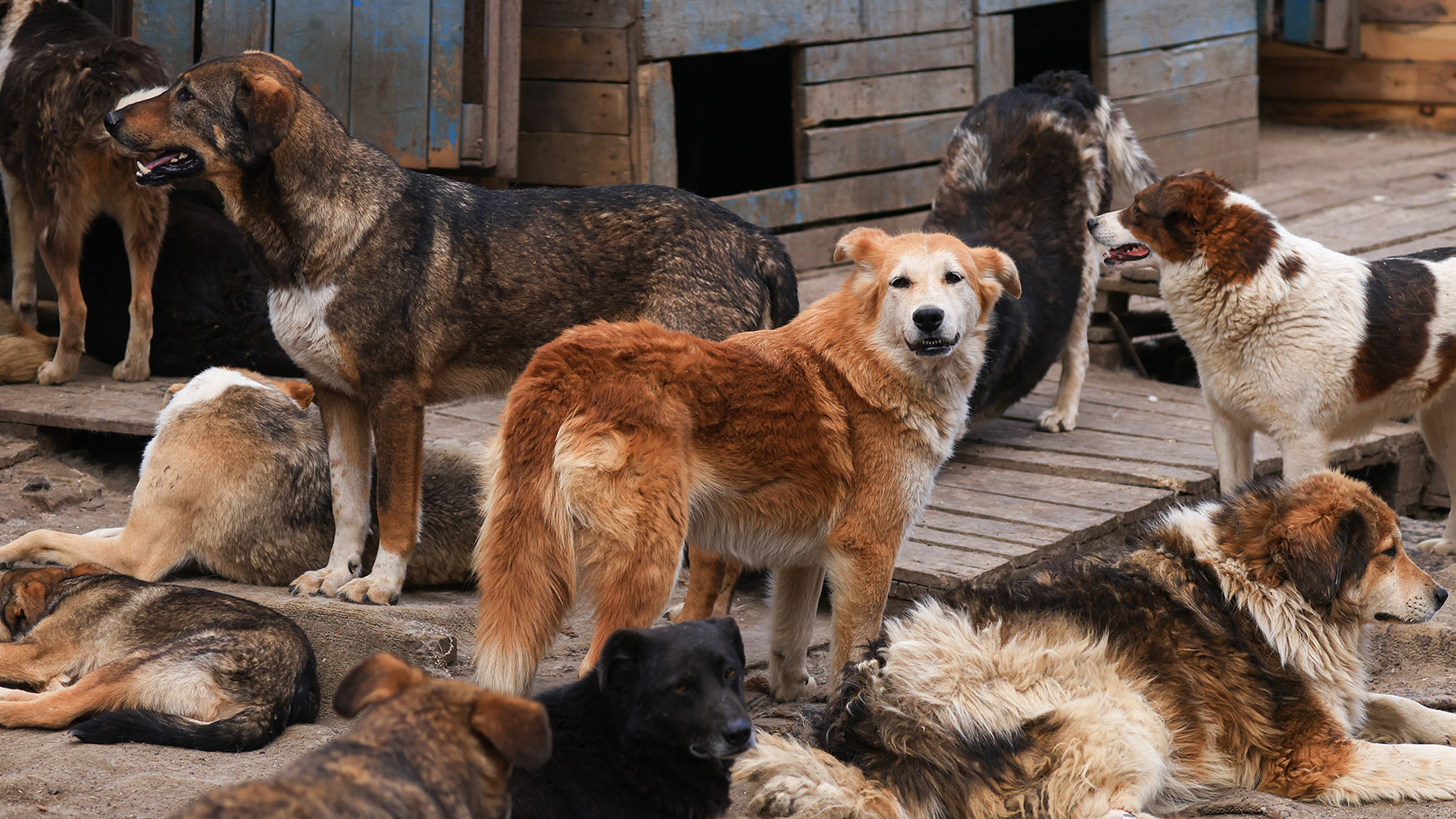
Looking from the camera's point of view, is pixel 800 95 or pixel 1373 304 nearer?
pixel 1373 304

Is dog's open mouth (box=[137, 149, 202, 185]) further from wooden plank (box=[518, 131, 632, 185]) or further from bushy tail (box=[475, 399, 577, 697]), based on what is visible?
wooden plank (box=[518, 131, 632, 185])

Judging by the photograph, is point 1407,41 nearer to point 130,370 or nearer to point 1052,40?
point 1052,40

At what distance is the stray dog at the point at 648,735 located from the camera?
326 cm

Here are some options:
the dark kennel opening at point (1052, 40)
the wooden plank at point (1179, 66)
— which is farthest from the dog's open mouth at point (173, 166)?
the dark kennel opening at point (1052, 40)

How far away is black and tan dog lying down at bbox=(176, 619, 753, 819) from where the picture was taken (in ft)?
9.00

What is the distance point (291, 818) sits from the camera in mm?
2613

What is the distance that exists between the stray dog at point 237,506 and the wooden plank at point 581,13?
12.6ft

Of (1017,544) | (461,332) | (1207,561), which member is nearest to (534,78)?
(461,332)

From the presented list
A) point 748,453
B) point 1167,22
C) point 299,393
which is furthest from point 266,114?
point 1167,22

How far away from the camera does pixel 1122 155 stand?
7.80m

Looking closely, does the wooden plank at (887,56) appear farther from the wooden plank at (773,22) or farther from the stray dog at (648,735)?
the stray dog at (648,735)

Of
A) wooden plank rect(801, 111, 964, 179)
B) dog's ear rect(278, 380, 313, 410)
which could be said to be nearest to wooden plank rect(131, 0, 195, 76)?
dog's ear rect(278, 380, 313, 410)

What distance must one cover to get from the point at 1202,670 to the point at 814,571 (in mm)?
1306

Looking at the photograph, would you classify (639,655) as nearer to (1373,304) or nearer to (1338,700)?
(1338,700)
